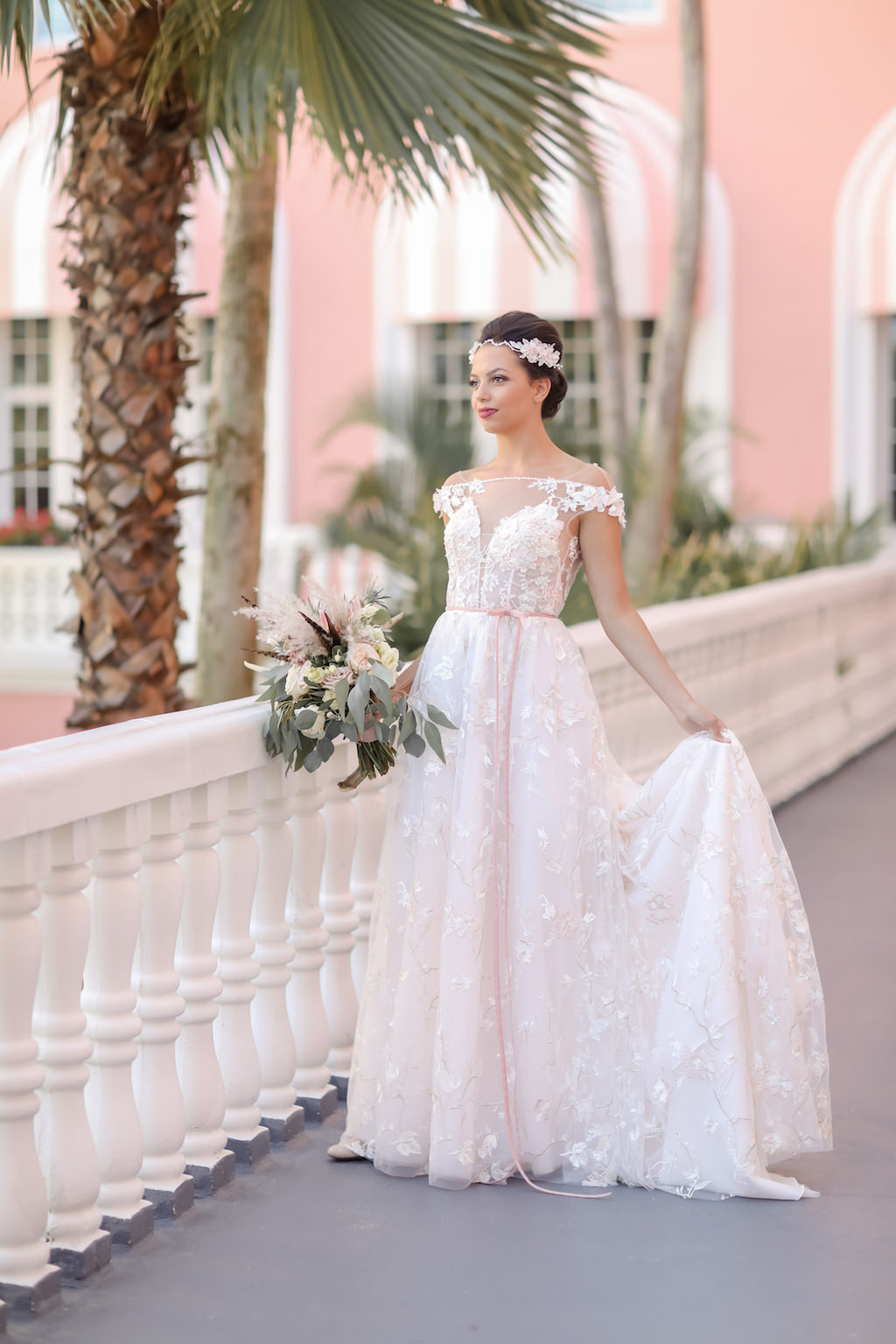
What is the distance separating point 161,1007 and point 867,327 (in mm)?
14119

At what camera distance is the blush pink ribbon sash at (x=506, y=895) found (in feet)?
11.4

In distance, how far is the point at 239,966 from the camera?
351 centimetres

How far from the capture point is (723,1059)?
3.36 metres

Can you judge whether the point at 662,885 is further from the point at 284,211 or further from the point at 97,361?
the point at 284,211

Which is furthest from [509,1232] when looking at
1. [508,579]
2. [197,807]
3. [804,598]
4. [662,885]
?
[804,598]

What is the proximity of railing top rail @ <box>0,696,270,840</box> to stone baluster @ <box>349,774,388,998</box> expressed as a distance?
62 centimetres

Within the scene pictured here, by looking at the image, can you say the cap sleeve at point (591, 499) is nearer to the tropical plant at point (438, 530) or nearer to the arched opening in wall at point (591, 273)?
the tropical plant at point (438, 530)

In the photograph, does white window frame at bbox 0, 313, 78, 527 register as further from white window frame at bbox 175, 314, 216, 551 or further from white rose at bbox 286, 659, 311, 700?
white rose at bbox 286, 659, 311, 700

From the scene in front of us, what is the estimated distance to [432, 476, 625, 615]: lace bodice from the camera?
3.63 meters

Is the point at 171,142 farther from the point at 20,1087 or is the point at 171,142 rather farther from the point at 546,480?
the point at 20,1087

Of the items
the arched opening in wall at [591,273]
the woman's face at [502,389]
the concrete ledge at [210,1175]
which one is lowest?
the concrete ledge at [210,1175]

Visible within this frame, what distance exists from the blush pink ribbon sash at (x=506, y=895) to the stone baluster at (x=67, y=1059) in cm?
89

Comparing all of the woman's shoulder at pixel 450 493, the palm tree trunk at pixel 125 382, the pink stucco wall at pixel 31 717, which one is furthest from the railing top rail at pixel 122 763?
the pink stucco wall at pixel 31 717

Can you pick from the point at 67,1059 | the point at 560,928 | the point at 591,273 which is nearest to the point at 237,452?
the point at 560,928
